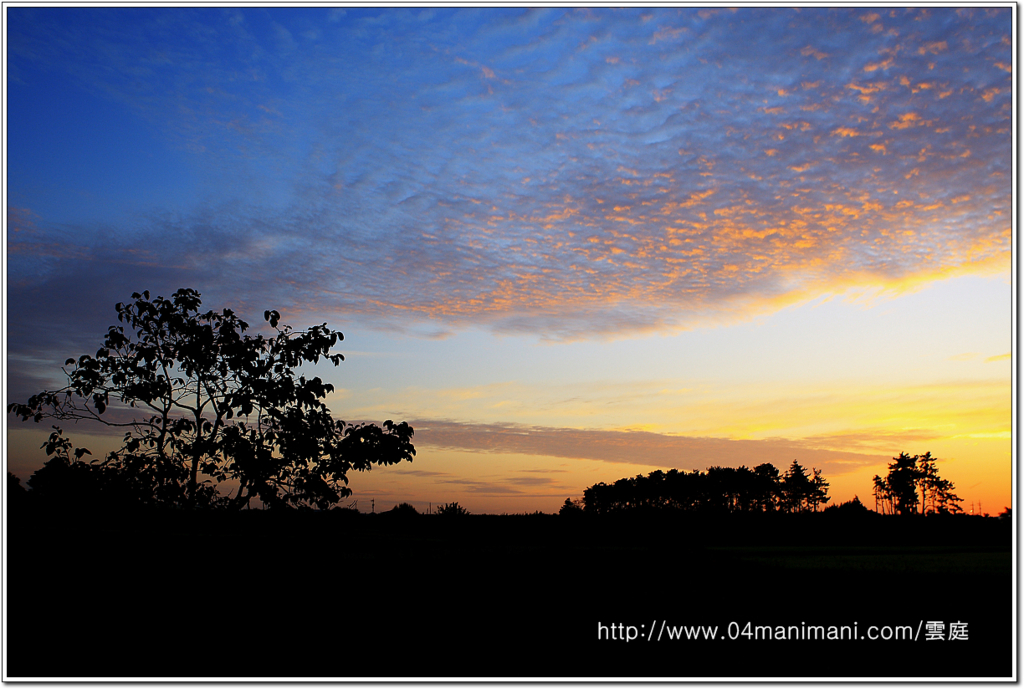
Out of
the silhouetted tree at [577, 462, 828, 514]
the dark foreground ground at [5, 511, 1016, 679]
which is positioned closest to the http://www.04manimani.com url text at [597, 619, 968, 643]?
the dark foreground ground at [5, 511, 1016, 679]

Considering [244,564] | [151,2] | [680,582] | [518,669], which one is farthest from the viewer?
[244,564]

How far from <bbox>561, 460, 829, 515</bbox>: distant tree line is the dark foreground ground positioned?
323 feet

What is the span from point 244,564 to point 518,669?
9.89m

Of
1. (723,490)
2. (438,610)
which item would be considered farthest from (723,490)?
(438,610)

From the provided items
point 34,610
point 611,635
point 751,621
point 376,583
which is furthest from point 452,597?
point 34,610

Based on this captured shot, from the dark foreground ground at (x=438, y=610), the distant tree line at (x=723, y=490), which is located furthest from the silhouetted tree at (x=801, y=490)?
the dark foreground ground at (x=438, y=610)

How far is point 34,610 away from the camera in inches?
509

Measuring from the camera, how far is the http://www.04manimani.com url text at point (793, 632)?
34.3ft

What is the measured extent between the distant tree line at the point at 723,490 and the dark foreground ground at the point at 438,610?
98.3m

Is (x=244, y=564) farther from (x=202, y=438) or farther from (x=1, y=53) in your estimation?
(x=1, y=53)

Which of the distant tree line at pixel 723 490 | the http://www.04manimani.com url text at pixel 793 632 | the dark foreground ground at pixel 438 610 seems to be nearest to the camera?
the dark foreground ground at pixel 438 610

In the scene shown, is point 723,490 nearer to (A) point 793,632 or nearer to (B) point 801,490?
(B) point 801,490

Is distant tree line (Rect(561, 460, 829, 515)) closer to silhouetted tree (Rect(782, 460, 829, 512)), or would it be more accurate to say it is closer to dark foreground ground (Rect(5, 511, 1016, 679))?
silhouetted tree (Rect(782, 460, 829, 512))

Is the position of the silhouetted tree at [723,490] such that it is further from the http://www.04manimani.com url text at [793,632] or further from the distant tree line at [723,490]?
the http://www.04manimani.com url text at [793,632]
